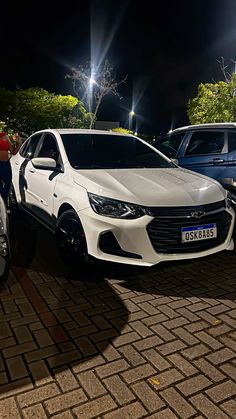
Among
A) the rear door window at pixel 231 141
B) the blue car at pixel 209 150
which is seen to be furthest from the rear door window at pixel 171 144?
the rear door window at pixel 231 141

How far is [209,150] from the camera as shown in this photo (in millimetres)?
5398

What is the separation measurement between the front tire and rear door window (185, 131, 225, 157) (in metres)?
2.70

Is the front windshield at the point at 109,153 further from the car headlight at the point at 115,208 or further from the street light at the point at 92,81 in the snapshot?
the street light at the point at 92,81

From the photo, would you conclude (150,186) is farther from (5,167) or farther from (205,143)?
(5,167)

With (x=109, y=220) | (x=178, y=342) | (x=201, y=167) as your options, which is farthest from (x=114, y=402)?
(x=201, y=167)

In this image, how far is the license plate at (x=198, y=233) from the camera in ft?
11.0

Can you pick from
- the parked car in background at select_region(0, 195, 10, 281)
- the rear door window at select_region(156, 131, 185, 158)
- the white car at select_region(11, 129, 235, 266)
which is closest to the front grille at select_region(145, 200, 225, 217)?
the white car at select_region(11, 129, 235, 266)

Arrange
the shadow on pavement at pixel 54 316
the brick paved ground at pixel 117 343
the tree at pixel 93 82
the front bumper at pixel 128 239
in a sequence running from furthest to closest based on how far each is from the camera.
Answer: the tree at pixel 93 82, the front bumper at pixel 128 239, the shadow on pavement at pixel 54 316, the brick paved ground at pixel 117 343

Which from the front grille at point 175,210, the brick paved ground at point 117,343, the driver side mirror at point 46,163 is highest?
the driver side mirror at point 46,163

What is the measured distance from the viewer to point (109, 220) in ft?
10.6

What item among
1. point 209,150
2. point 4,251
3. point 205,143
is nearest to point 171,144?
point 205,143

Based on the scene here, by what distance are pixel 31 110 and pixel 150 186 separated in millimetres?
15284

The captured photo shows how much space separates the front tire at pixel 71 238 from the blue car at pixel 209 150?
97.6 inches

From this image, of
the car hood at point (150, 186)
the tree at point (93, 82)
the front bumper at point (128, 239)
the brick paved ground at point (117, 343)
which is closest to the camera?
the brick paved ground at point (117, 343)
